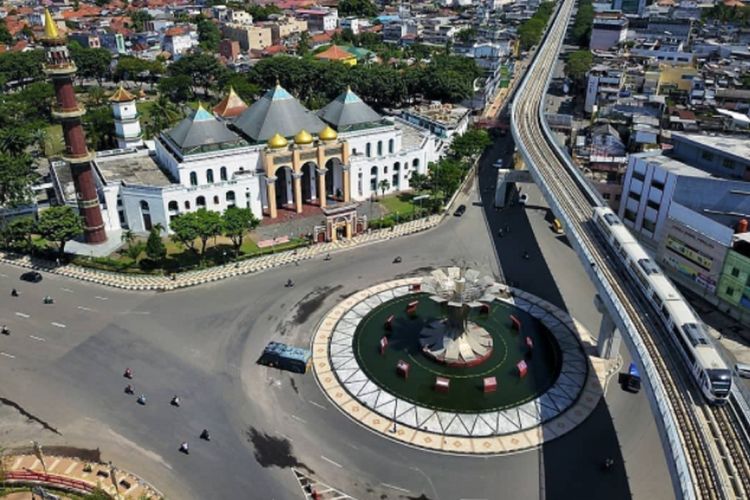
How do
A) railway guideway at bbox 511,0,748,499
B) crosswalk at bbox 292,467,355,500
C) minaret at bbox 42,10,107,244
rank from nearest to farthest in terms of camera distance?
1. railway guideway at bbox 511,0,748,499
2. crosswalk at bbox 292,467,355,500
3. minaret at bbox 42,10,107,244

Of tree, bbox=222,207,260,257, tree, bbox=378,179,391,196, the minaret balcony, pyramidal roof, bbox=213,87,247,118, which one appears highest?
the minaret balcony

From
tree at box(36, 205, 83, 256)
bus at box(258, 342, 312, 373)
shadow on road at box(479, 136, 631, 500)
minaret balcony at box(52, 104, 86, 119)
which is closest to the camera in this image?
shadow on road at box(479, 136, 631, 500)

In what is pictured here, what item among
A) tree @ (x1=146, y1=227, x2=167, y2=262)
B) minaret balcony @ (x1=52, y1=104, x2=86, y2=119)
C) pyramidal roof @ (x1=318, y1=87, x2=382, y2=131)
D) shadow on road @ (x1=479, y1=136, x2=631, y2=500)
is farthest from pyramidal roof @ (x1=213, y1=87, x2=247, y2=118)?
shadow on road @ (x1=479, y1=136, x2=631, y2=500)

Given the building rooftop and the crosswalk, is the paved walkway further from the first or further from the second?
the building rooftop

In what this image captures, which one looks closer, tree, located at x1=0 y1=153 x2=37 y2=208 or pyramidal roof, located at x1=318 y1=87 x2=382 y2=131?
tree, located at x1=0 y1=153 x2=37 y2=208

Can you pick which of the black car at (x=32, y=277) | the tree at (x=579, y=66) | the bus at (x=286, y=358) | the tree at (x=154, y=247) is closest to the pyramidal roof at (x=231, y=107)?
the tree at (x=154, y=247)

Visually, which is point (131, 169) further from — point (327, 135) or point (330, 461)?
point (330, 461)

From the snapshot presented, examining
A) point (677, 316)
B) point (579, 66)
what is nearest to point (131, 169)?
point (677, 316)
